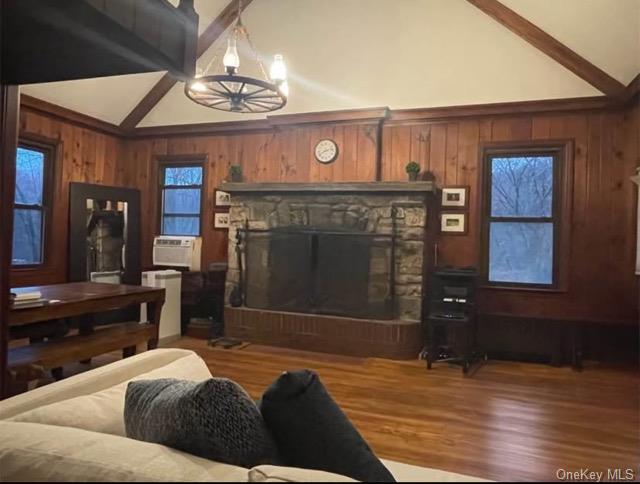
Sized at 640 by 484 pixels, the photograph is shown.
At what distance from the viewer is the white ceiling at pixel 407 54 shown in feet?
13.8

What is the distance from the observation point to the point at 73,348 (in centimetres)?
329

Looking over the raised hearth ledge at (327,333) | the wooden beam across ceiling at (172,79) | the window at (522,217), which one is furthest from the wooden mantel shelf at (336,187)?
the wooden beam across ceiling at (172,79)

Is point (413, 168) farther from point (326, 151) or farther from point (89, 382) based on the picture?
point (89, 382)

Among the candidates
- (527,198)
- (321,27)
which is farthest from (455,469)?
(321,27)

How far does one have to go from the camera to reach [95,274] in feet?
19.3

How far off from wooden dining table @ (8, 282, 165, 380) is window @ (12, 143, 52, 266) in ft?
5.79

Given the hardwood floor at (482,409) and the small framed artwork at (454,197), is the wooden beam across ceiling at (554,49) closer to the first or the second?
the small framed artwork at (454,197)

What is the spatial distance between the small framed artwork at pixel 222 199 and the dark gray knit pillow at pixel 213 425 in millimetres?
4941

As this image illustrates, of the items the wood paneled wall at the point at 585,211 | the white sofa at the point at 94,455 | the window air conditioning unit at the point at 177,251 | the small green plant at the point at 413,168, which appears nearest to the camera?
the white sofa at the point at 94,455

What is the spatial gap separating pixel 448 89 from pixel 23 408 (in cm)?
472

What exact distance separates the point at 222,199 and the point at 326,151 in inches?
59.3

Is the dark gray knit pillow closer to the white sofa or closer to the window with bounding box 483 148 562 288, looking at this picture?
the white sofa

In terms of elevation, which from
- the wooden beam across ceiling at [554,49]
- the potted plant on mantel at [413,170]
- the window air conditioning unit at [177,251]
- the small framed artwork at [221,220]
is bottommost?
the window air conditioning unit at [177,251]

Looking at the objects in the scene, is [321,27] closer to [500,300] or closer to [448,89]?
[448,89]
